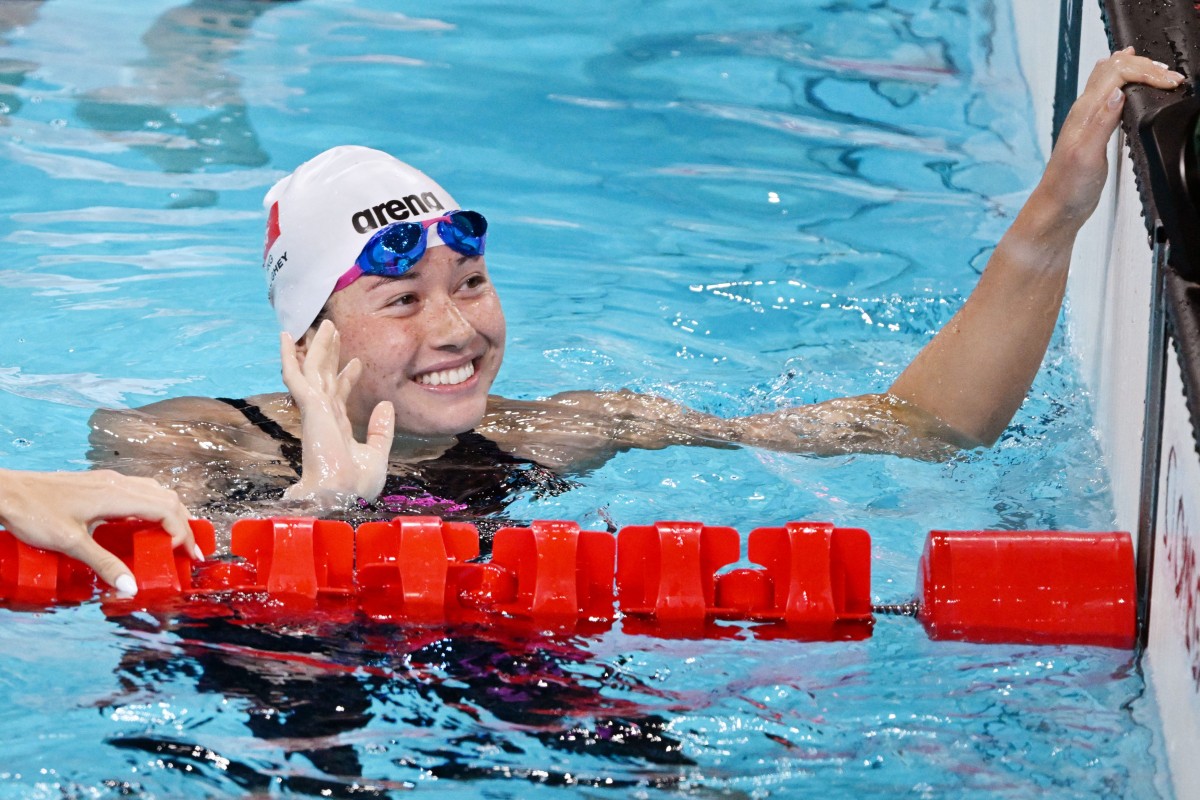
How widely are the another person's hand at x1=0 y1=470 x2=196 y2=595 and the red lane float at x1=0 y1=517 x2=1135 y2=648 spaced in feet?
0.21

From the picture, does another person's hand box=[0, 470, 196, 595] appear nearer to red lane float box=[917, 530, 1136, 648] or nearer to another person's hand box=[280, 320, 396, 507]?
another person's hand box=[280, 320, 396, 507]

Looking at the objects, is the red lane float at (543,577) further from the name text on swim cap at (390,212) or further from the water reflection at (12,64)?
the water reflection at (12,64)

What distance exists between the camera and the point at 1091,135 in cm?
279

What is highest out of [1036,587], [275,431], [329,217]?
[329,217]

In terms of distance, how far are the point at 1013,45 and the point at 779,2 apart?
1418 millimetres

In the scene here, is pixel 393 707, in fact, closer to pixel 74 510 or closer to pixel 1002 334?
pixel 74 510

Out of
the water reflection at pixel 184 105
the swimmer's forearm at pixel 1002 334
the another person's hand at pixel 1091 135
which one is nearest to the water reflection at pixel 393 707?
the swimmer's forearm at pixel 1002 334

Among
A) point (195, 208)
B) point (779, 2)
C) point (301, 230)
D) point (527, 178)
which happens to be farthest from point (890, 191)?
point (301, 230)

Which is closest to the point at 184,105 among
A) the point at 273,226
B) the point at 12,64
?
the point at 12,64

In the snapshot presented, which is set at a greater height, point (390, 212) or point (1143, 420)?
point (390, 212)

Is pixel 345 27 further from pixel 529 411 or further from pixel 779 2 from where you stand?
pixel 529 411

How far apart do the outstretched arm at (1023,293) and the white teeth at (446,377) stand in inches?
39.7

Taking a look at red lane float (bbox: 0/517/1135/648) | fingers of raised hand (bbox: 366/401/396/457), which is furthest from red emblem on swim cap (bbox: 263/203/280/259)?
red lane float (bbox: 0/517/1135/648)

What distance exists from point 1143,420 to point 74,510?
1844mm
